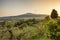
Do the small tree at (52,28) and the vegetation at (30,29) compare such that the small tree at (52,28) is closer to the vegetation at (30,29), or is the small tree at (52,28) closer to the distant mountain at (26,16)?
the vegetation at (30,29)

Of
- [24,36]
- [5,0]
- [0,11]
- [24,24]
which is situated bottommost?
[24,36]

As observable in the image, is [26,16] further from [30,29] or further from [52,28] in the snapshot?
[52,28]

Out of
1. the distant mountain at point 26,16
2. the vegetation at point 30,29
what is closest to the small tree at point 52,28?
the vegetation at point 30,29

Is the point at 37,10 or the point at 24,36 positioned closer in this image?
the point at 24,36

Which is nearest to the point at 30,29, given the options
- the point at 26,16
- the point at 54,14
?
the point at 26,16

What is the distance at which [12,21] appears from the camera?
61.0 inches

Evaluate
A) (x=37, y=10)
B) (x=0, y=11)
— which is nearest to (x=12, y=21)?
(x=0, y=11)

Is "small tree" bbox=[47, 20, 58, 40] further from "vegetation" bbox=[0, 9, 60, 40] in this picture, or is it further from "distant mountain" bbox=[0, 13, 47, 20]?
"distant mountain" bbox=[0, 13, 47, 20]

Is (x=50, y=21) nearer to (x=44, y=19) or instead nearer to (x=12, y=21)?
(x=44, y=19)

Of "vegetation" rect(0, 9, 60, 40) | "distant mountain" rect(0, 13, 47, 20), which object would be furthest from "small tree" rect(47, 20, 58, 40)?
"distant mountain" rect(0, 13, 47, 20)

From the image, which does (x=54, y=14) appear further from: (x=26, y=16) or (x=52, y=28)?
(x=26, y=16)

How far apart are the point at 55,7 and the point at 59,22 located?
0.18 metres

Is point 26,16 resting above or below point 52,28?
above

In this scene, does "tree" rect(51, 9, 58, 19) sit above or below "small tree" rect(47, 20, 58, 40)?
above
